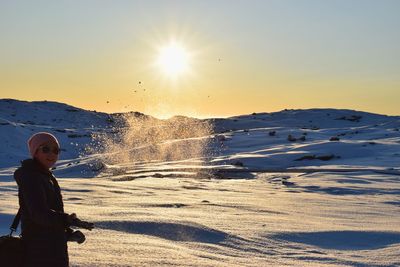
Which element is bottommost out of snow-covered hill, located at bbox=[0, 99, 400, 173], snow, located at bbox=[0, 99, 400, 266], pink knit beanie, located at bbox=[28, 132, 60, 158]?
snow, located at bbox=[0, 99, 400, 266]

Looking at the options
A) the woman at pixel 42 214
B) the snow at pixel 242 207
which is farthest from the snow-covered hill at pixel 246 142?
the woman at pixel 42 214

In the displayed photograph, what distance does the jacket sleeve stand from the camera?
12.0ft

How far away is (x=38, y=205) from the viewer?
3.69 metres

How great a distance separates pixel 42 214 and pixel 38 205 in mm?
65

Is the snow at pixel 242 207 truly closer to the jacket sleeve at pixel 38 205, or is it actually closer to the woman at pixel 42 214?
the woman at pixel 42 214

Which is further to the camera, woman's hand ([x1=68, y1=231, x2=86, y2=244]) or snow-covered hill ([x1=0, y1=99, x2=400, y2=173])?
snow-covered hill ([x1=0, y1=99, x2=400, y2=173])

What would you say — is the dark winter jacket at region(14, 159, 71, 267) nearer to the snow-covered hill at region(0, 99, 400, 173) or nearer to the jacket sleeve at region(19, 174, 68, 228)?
the jacket sleeve at region(19, 174, 68, 228)

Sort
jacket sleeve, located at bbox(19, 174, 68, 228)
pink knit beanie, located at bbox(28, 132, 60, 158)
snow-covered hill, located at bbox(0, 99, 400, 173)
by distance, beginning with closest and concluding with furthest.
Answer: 1. jacket sleeve, located at bbox(19, 174, 68, 228)
2. pink knit beanie, located at bbox(28, 132, 60, 158)
3. snow-covered hill, located at bbox(0, 99, 400, 173)

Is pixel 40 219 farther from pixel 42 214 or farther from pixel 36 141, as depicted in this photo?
pixel 36 141

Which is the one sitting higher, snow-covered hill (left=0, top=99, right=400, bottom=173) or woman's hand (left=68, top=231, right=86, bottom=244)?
snow-covered hill (left=0, top=99, right=400, bottom=173)

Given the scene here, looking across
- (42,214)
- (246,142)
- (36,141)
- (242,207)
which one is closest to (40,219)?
(42,214)

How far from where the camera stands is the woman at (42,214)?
12.1ft

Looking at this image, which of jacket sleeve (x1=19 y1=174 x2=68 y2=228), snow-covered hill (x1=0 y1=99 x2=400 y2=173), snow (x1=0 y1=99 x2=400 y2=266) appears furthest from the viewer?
snow-covered hill (x1=0 y1=99 x2=400 y2=173)

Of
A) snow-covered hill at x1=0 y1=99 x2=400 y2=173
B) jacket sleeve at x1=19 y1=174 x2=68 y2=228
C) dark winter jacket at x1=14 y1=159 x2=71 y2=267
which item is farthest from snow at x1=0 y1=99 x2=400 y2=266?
jacket sleeve at x1=19 y1=174 x2=68 y2=228
